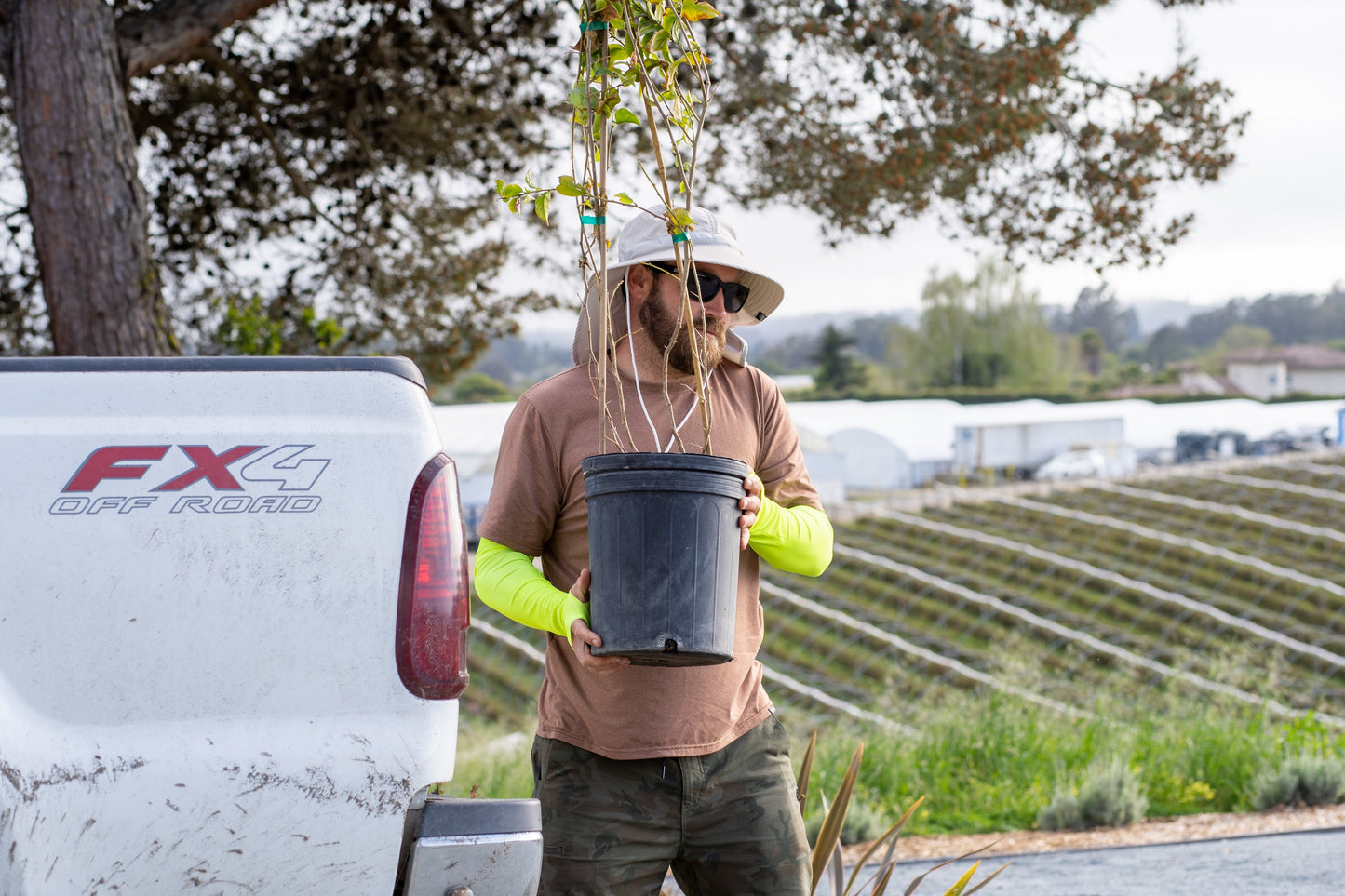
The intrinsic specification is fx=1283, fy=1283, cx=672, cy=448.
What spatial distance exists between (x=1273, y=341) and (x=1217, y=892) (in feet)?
472

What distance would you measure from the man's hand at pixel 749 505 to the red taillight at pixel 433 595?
42cm

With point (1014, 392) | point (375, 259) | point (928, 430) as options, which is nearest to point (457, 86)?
point (375, 259)

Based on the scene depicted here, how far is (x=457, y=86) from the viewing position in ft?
25.0

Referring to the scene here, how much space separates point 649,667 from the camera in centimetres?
203

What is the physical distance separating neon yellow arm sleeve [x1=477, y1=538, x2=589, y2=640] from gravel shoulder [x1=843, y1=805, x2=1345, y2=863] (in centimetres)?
321

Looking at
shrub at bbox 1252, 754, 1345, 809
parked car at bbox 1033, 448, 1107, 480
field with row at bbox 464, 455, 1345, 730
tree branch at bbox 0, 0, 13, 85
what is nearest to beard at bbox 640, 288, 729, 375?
shrub at bbox 1252, 754, 1345, 809

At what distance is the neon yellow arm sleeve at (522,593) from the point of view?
6.35 feet

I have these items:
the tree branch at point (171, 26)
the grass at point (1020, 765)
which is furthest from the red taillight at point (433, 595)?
the tree branch at point (171, 26)

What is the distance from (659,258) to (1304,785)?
426 centimetres

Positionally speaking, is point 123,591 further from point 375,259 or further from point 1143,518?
point 1143,518

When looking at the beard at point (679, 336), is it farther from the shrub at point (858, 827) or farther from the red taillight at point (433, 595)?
the shrub at point (858, 827)

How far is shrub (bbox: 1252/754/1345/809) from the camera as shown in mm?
5070

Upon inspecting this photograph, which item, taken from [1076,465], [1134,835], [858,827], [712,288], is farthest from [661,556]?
[1076,465]

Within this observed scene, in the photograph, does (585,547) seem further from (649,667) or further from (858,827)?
(858,827)
